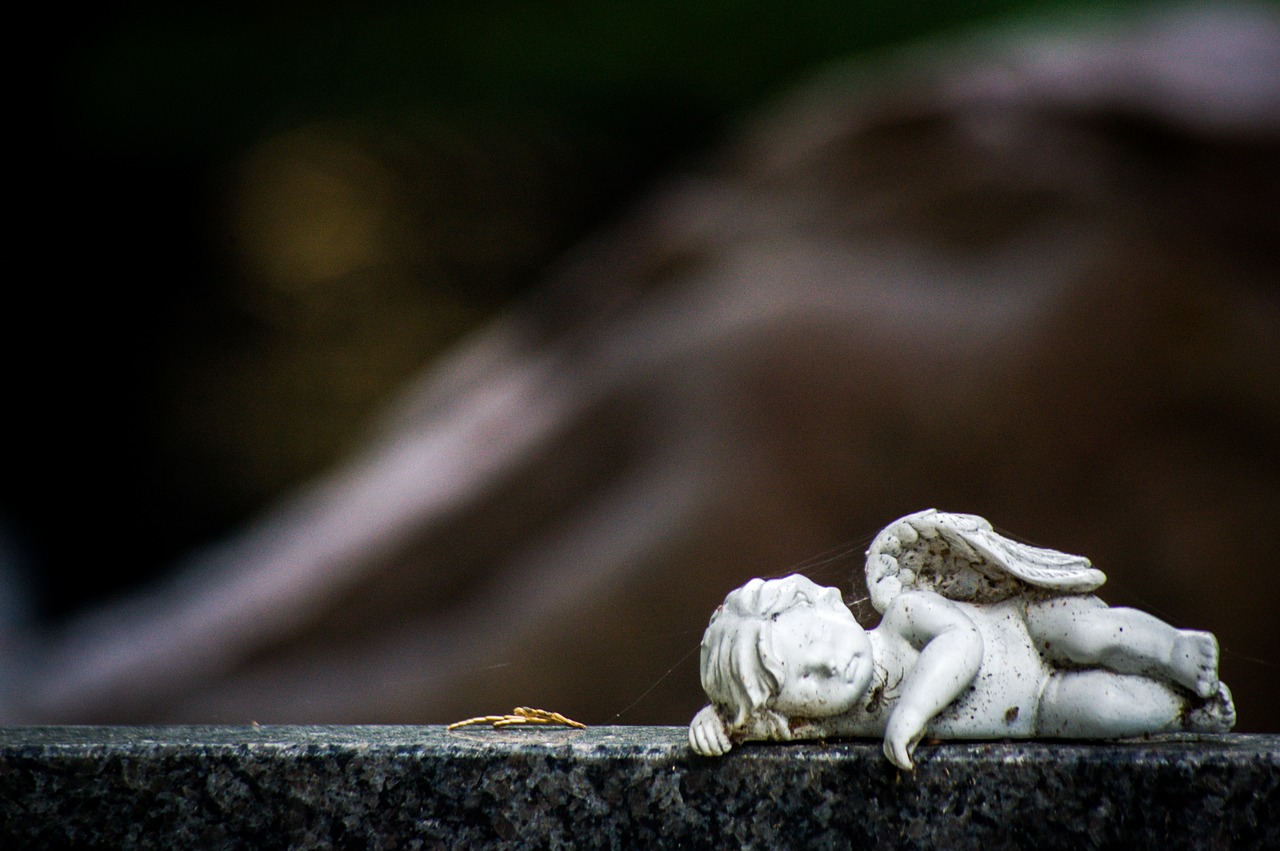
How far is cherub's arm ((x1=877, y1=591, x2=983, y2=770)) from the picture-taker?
1.18m

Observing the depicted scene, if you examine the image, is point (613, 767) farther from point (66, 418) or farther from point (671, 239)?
point (66, 418)

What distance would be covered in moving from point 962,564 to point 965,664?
0.49 feet

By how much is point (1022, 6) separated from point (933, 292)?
2.18 metres

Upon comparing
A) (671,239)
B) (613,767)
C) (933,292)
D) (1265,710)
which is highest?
(671,239)

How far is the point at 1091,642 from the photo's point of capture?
1221 mm

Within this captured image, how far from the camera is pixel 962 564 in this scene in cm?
132

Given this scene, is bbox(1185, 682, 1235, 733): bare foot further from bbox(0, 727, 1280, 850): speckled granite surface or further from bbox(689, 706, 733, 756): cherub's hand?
bbox(689, 706, 733, 756): cherub's hand

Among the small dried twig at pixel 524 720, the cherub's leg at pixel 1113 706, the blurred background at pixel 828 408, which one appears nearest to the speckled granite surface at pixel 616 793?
the cherub's leg at pixel 1113 706

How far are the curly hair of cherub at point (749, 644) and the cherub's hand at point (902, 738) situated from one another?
12 centimetres

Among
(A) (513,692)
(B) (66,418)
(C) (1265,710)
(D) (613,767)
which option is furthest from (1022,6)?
(B) (66,418)

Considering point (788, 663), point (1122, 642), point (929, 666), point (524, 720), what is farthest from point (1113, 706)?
point (524, 720)

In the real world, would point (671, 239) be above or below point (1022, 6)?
below

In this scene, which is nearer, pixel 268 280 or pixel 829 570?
pixel 829 570

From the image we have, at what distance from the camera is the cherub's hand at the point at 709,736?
A: 1.22m
